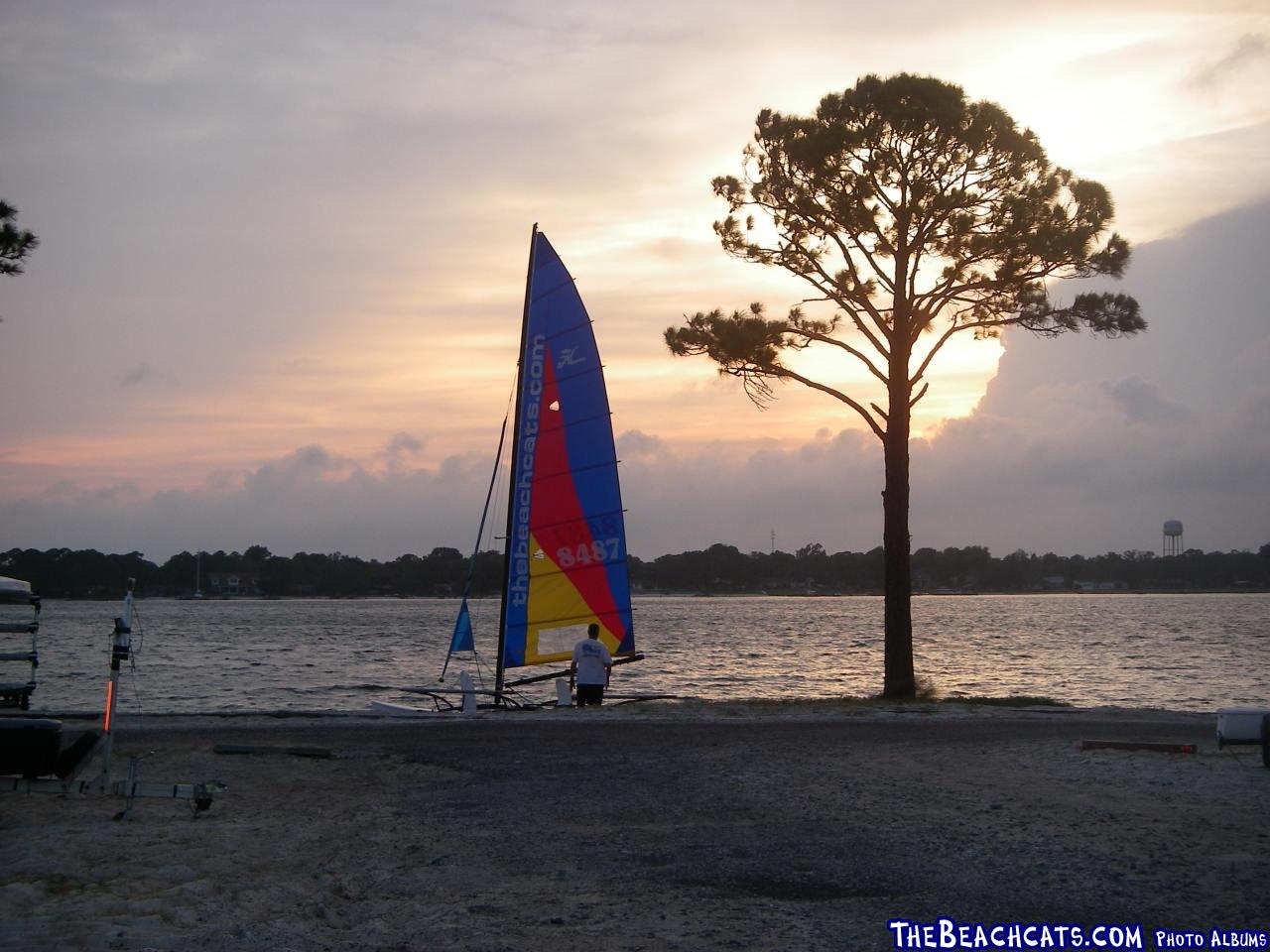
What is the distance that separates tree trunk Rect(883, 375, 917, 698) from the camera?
19.2 m

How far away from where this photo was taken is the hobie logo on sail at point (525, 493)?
20.3 m

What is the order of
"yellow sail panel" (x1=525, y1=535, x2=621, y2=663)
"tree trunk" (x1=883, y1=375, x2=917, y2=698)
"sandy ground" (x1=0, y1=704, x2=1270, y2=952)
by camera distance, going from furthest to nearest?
1. "yellow sail panel" (x1=525, y1=535, x2=621, y2=663)
2. "tree trunk" (x1=883, y1=375, x2=917, y2=698)
3. "sandy ground" (x1=0, y1=704, x2=1270, y2=952)

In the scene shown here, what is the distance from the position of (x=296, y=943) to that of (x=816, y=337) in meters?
15.6

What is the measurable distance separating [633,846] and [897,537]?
12538mm

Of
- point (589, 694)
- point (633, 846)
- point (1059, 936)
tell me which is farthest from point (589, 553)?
point (1059, 936)

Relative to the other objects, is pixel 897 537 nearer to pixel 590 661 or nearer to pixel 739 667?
pixel 590 661


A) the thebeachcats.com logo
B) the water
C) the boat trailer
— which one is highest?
the boat trailer

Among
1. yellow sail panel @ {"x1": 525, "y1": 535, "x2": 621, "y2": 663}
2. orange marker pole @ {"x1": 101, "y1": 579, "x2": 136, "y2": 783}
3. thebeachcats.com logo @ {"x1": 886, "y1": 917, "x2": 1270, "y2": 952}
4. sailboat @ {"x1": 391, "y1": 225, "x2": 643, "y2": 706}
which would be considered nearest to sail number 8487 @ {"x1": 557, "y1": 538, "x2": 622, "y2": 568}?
sailboat @ {"x1": 391, "y1": 225, "x2": 643, "y2": 706}

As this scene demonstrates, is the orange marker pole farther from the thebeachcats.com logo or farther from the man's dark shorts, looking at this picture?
the man's dark shorts

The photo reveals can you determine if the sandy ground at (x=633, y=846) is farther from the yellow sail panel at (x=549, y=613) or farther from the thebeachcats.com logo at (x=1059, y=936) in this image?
the yellow sail panel at (x=549, y=613)

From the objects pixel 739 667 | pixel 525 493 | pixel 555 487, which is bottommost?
pixel 739 667

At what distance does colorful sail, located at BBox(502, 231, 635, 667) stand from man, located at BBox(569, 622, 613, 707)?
201 cm

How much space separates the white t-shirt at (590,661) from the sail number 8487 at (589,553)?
260cm

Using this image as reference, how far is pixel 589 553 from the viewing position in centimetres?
2092
